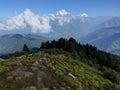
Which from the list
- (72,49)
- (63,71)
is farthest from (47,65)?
(72,49)

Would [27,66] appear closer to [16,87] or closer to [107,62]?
[16,87]

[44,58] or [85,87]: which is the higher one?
[44,58]

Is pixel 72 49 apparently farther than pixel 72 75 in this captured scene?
Yes

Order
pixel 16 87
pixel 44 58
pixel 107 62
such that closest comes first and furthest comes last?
pixel 16 87 < pixel 44 58 < pixel 107 62

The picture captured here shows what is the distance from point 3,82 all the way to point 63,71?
14341 millimetres

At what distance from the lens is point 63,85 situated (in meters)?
54.0

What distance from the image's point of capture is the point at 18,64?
2291 inches

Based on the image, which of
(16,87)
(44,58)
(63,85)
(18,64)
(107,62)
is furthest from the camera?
(107,62)

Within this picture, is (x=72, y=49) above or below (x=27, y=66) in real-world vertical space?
below

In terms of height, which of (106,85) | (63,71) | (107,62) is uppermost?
(63,71)

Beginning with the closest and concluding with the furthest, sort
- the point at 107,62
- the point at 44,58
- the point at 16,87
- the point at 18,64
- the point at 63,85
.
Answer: the point at 16,87
the point at 63,85
the point at 18,64
the point at 44,58
the point at 107,62

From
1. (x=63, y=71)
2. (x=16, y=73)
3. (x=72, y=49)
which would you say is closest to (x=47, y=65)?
(x=63, y=71)

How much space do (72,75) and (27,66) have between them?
1025cm

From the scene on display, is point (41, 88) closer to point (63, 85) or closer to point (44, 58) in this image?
point (63, 85)
